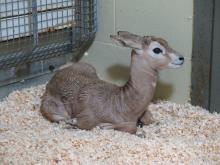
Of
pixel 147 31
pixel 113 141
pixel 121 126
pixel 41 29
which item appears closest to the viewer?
pixel 113 141

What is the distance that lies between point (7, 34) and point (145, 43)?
1.03 metres

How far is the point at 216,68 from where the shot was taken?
3.29 metres

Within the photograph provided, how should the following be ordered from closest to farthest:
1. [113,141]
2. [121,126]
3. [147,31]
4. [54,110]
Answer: [113,141] → [121,126] → [54,110] → [147,31]

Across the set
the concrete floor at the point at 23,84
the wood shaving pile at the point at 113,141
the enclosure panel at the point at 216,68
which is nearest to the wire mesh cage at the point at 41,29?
the concrete floor at the point at 23,84

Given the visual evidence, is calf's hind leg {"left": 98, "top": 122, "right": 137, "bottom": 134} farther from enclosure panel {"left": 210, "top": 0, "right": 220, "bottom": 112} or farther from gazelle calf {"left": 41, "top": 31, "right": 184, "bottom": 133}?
enclosure panel {"left": 210, "top": 0, "right": 220, "bottom": 112}

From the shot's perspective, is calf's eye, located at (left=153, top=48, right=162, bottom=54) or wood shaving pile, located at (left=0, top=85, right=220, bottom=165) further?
calf's eye, located at (left=153, top=48, right=162, bottom=54)

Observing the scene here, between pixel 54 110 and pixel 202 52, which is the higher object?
pixel 202 52

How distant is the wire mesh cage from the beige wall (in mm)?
113

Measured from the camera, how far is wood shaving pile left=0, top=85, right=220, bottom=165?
2.65 metres

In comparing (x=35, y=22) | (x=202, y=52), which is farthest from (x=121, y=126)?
(x=35, y=22)

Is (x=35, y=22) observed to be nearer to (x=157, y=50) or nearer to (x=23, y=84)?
(x=23, y=84)

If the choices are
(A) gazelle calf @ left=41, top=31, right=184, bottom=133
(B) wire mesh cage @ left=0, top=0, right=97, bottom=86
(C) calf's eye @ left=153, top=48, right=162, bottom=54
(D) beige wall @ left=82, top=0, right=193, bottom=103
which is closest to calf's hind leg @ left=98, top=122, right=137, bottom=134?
(A) gazelle calf @ left=41, top=31, right=184, bottom=133

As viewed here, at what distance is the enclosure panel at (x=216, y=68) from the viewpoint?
10.5ft

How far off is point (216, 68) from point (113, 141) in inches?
35.7
